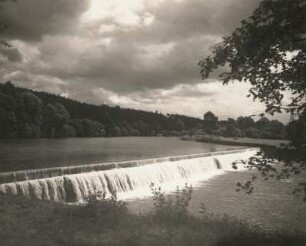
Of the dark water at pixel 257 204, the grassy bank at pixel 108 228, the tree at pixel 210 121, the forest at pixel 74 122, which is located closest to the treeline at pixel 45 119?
the forest at pixel 74 122

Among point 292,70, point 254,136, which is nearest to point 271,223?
point 292,70

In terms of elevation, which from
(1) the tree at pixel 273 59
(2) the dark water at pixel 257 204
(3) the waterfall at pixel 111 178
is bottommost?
(2) the dark water at pixel 257 204

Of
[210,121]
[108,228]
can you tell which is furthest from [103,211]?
[210,121]

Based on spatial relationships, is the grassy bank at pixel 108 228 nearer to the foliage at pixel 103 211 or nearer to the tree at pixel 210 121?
the foliage at pixel 103 211

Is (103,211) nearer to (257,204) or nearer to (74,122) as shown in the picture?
(257,204)

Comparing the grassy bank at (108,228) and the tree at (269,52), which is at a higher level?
the tree at (269,52)

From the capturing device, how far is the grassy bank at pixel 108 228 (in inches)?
350

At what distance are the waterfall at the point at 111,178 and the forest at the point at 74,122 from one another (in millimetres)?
5892

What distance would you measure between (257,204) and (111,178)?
780 cm

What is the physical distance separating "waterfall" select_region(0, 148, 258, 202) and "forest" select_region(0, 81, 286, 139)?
5892 millimetres

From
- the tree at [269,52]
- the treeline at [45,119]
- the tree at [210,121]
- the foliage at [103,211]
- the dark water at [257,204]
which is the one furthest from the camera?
the tree at [210,121]

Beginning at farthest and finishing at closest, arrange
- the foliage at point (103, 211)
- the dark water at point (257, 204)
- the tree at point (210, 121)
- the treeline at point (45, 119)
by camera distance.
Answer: the tree at point (210, 121), the treeline at point (45, 119), the dark water at point (257, 204), the foliage at point (103, 211)

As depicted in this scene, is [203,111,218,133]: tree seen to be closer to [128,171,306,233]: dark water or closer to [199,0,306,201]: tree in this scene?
[128,171,306,233]: dark water

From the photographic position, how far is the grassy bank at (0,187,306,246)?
889cm
